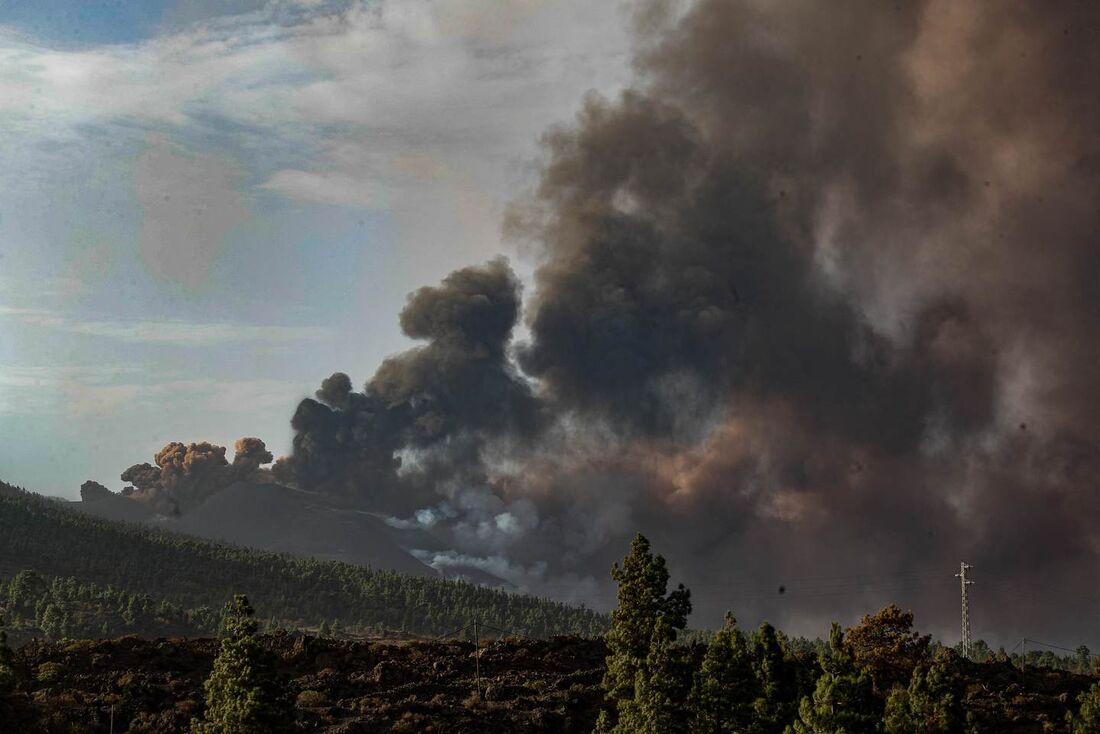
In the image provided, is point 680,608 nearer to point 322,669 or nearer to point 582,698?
point 582,698

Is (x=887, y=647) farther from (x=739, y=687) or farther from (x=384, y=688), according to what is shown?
(x=384, y=688)

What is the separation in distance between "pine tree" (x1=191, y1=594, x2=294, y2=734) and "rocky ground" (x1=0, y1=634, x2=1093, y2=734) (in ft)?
53.2

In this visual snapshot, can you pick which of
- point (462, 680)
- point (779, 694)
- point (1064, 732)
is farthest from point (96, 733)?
point (1064, 732)

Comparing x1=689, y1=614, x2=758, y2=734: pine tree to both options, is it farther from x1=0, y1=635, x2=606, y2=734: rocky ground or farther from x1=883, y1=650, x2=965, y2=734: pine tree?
x1=0, y1=635, x2=606, y2=734: rocky ground

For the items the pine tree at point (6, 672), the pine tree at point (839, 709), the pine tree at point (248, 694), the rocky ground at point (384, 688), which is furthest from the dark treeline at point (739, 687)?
the pine tree at point (6, 672)

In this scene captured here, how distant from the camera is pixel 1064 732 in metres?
105

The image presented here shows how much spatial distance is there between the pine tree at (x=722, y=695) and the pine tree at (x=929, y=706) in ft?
32.5

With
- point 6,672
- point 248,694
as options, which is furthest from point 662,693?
point 6,672

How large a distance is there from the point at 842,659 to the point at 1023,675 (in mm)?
85028

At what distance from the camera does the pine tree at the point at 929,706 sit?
253 ft

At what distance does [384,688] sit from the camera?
11938cm

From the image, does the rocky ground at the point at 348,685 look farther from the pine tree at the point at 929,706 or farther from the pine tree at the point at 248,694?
the pine tree at the point at 929,706

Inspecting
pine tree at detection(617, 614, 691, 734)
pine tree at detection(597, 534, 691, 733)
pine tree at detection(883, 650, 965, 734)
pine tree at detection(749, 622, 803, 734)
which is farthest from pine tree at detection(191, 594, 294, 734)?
pine tree at detection(883, 650, 965, 734)

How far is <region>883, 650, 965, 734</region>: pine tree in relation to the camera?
3031 inches
